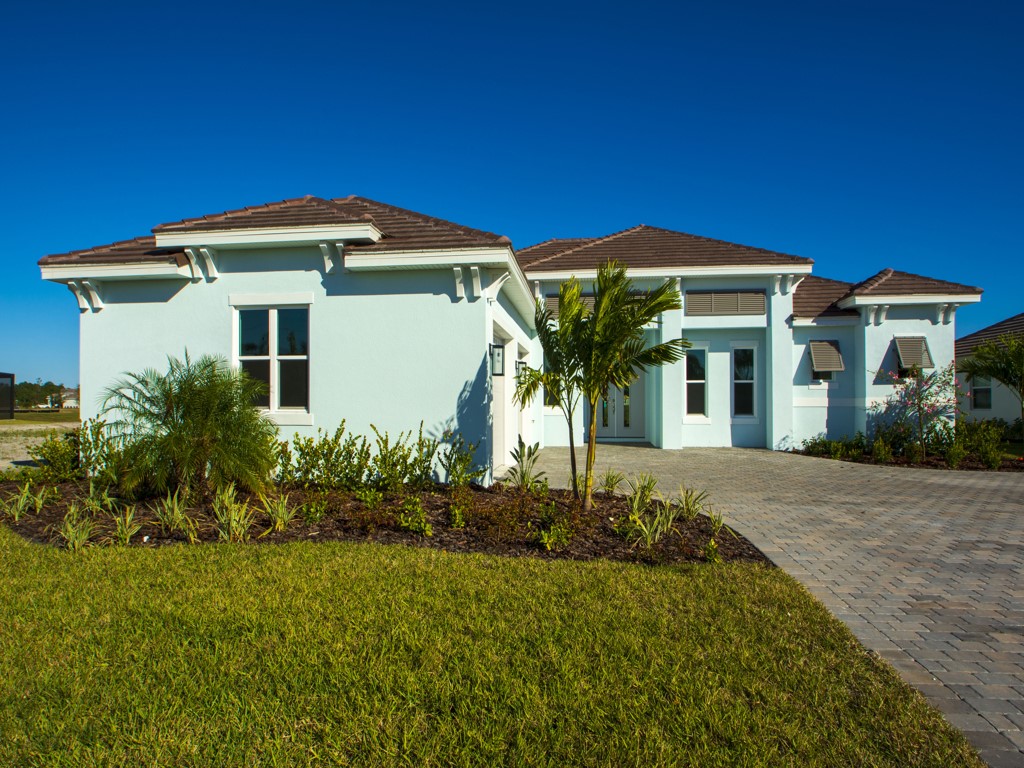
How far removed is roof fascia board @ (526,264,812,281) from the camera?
1550cm

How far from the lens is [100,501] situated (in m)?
7.58

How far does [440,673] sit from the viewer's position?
132 inches

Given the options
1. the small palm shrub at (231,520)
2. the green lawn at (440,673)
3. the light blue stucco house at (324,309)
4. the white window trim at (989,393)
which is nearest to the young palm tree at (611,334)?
the light blue stucco house at (324,309)

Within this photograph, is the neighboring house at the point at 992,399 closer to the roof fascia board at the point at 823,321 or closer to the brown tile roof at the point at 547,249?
the roof fascia board at the point at 823,321

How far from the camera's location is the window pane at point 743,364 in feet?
54.8

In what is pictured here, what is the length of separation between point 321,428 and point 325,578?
15.6ft

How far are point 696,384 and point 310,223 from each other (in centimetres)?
1141

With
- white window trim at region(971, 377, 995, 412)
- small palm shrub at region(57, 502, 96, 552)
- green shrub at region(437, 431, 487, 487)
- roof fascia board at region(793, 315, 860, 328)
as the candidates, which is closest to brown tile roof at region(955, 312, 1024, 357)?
white window trim at region(971, 377, 995, 412)

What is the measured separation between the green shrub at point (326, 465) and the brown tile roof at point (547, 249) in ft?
33.2

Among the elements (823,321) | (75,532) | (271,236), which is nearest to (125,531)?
(75,532)

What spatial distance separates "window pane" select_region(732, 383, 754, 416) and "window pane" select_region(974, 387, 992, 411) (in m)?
11.5

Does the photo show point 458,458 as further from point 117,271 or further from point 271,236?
point 117,271

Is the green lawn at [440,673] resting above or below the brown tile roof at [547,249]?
below

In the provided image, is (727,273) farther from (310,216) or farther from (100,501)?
(100,501)
